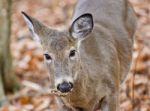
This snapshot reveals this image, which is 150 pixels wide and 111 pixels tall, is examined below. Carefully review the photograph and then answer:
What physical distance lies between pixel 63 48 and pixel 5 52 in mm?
3825

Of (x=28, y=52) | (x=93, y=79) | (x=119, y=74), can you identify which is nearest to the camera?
(x=93, y=79)

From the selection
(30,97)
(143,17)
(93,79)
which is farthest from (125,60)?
(143,17)

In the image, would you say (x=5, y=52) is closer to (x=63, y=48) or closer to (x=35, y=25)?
(x=35, y=25)

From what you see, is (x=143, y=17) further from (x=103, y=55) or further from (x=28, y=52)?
(x=103, y=55)

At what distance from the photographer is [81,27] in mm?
6633

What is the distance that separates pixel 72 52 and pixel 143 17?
5.58m

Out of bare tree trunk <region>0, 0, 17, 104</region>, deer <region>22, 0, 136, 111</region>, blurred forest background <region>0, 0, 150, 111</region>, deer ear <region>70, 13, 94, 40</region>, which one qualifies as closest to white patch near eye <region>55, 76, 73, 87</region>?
deer <region>22, 0, 136, 111</region>

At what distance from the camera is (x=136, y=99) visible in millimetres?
8547

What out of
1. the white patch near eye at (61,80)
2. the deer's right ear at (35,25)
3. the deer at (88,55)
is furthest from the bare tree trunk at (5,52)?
the white patch near eye at (61,80)

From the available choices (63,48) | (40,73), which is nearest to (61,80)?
(63,48)

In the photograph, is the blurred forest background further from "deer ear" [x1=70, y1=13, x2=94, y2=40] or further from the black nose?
the black nose

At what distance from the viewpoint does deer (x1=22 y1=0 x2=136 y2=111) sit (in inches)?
251

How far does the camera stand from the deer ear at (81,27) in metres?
6.59

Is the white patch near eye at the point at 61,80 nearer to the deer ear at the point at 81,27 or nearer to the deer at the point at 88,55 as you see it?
the deer at the point at 88,55
